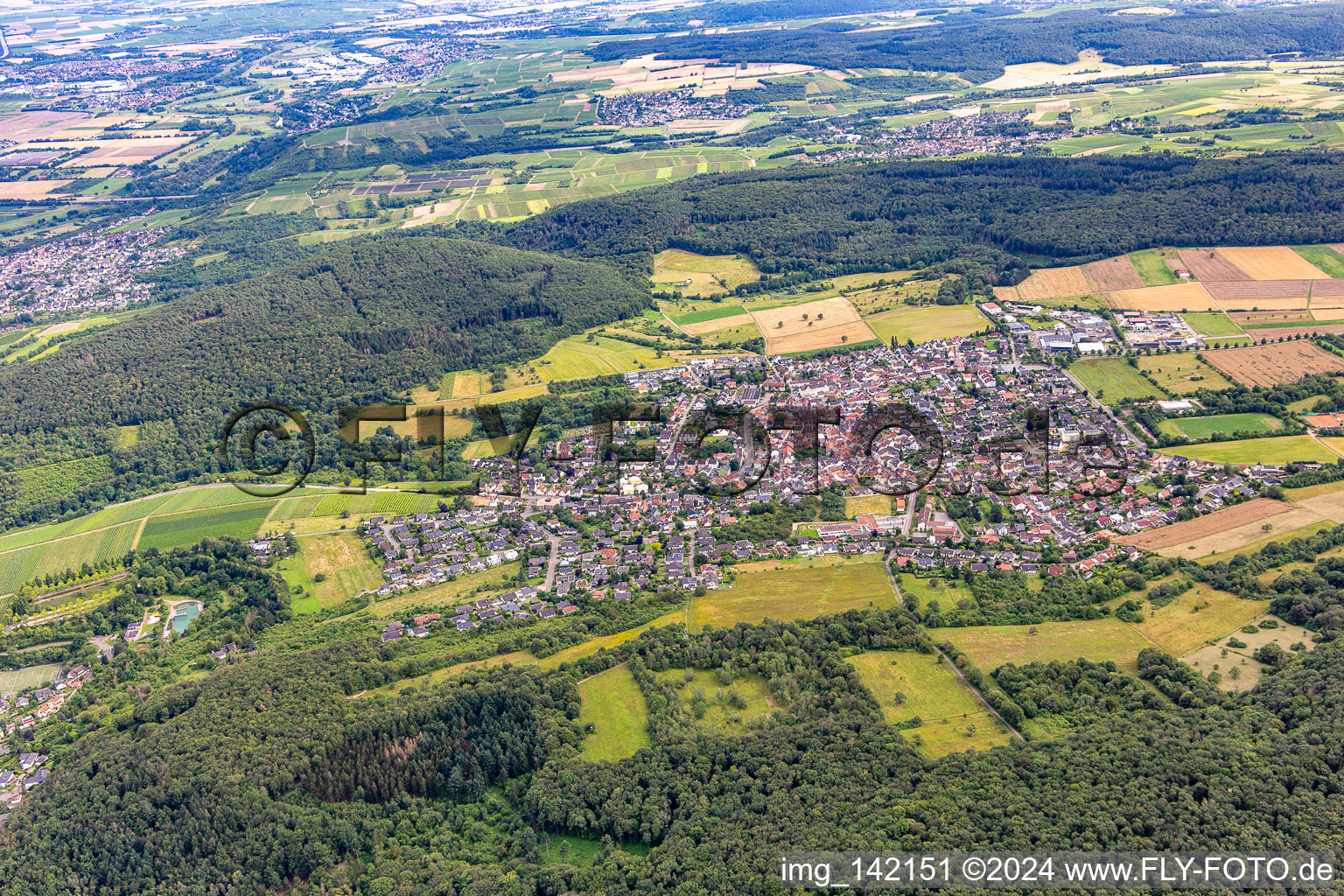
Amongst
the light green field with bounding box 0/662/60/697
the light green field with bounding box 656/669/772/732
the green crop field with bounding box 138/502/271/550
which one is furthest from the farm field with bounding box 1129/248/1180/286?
the light green field with bounding box 0/662/60/697

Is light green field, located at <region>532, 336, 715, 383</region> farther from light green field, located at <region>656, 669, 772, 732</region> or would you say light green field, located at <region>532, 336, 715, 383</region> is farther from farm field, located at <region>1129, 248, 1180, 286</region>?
farm field, located at <region>1129, 248, 1180, 286</region>

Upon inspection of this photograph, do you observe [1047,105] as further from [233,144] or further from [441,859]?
[441,859]

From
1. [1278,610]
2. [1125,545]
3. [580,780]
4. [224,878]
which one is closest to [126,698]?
[224,878]

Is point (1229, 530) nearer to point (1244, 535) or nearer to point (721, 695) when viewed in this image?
point (1244, 535)

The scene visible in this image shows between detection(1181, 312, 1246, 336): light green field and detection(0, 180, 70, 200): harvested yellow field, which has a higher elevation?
detection(0, 180, 70, 200): harvested yellow field

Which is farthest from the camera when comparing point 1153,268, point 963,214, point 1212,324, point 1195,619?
point 963,214

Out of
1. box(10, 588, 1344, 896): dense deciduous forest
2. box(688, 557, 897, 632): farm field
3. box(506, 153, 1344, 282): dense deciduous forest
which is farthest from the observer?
box(506, 153, 1344, 282): dense deciduous forest
